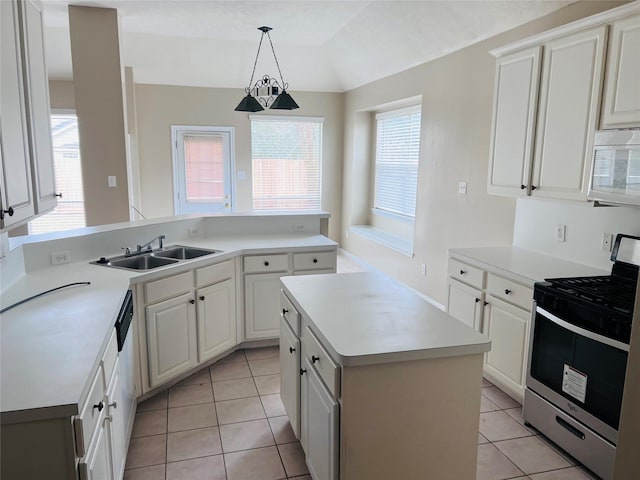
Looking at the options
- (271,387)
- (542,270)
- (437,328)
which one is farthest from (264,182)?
(437,328)

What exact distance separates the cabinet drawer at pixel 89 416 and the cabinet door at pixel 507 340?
90.3 inches

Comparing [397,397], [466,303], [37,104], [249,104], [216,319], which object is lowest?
[216,319]

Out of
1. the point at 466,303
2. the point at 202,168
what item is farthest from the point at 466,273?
the point at 202,168

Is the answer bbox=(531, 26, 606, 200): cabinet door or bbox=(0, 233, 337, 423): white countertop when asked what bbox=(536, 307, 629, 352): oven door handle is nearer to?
bbox=(531, 26, 606, 200): cabinet door

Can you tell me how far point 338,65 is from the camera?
654cm

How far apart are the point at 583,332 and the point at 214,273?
2293mm

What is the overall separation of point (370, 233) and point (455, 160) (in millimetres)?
2377

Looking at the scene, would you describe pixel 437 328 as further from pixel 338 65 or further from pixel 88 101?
pixel 338 65

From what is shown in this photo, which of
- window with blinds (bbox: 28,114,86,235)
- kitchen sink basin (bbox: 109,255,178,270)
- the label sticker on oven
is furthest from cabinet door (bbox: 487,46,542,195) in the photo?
window with blinds (bbox: 28,114,86,235)

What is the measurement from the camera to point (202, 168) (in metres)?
6.95

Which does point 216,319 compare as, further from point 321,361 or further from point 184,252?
point 321,361

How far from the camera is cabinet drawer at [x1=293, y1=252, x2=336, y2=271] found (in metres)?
3.67

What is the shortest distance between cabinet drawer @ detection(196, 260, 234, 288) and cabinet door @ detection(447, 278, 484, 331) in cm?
165

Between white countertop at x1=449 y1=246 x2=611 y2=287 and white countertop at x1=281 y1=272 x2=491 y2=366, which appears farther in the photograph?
white countertop at x1=449 y1=246 x2=611 y2=287
